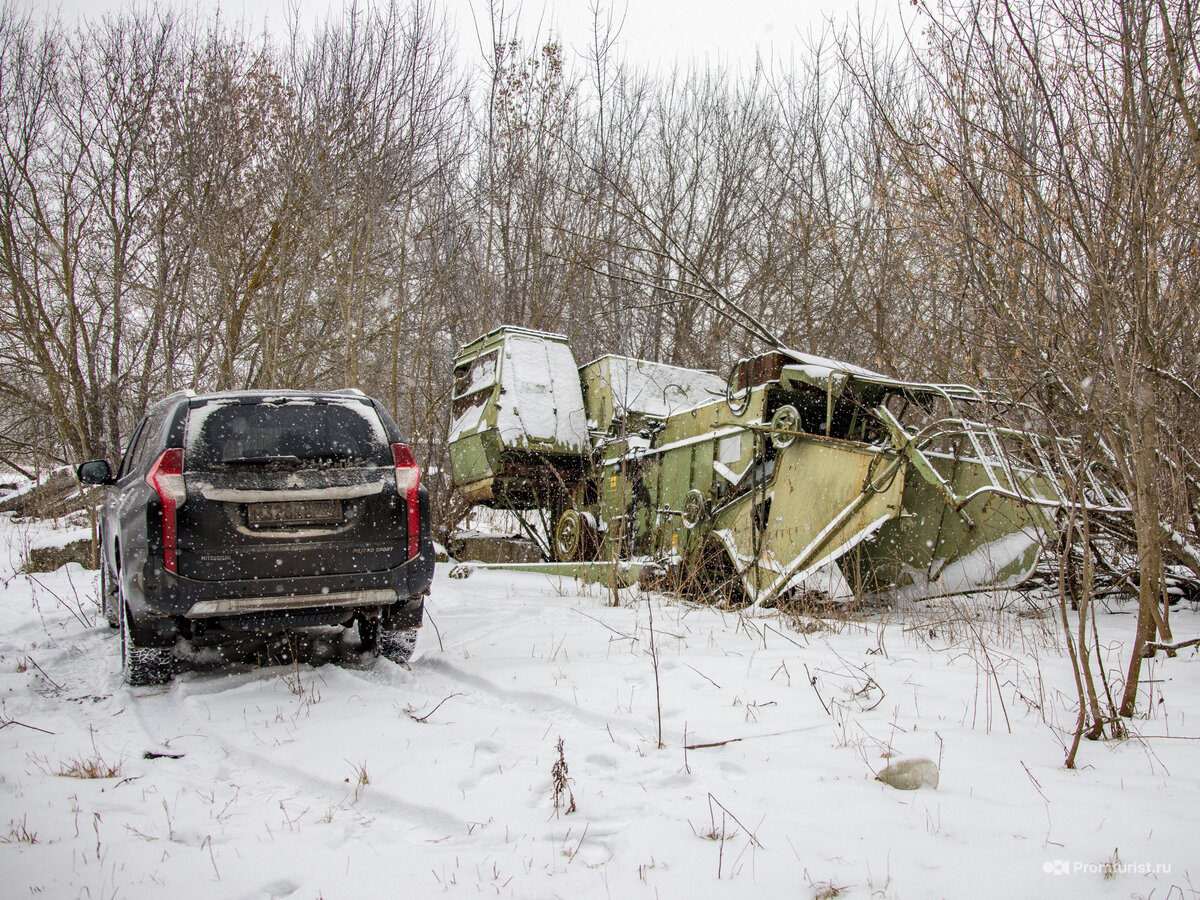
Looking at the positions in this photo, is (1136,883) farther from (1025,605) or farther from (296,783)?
(1025,605)

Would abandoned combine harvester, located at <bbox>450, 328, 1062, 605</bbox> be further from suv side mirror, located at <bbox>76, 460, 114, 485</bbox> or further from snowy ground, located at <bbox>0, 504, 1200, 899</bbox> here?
suv side mirror, located at <bbox>76, 460, 114, 485</bbox>

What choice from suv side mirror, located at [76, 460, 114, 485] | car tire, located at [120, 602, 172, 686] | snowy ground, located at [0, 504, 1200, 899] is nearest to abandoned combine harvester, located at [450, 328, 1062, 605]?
snowy ground, located at [0, 504, 1200, 899]

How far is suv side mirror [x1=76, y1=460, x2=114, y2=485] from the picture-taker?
524 centimetres

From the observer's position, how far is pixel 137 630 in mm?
4152

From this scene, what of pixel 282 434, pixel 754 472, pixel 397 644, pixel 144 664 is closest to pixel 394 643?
pixel 397 644

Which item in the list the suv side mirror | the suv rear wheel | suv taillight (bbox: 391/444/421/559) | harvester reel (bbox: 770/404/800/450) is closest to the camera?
suv taillight (bbox: 391/444/421/559)

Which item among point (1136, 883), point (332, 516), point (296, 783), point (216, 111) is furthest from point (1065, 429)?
point (216, 111)

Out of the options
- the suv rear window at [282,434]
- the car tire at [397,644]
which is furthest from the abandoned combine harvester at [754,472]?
the suv rear window at [282,434]

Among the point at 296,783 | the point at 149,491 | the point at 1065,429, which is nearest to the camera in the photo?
the point at 296,783

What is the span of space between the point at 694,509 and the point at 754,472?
0.98 meters

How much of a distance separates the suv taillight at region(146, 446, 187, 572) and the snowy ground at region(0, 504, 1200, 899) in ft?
2.62

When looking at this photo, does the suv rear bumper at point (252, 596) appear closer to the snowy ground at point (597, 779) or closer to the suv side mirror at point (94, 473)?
the snowy ground at point (597, 779)

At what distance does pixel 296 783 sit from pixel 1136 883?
2.89 m

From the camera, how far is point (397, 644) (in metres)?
4.77
